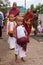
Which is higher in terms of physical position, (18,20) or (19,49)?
(18,20)

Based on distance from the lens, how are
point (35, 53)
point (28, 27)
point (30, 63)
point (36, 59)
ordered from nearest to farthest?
point (30, 63)
point (36, 59)
point (35, 53)
point (28, 27)

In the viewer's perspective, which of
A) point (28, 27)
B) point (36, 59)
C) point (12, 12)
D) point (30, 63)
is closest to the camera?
point (30, 63)

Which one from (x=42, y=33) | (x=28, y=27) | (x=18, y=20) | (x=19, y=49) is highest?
(x=18, y=20)

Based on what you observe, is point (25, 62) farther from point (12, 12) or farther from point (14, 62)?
point (12, 12)

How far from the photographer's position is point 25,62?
31.6 feet

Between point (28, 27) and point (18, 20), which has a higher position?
point (18, 20)

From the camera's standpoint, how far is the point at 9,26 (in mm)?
13023

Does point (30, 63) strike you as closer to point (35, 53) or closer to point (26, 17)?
point (35, 53)

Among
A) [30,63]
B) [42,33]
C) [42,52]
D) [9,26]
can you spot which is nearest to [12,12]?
[9,26]

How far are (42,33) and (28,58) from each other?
11569 millimetres

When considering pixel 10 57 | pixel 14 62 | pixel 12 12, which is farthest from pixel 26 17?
pixel 14 62

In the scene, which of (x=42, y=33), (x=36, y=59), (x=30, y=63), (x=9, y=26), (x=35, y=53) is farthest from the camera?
(x=42, y=33)

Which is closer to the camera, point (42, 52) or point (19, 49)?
point (19, 49)

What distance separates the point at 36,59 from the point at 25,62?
0.64m
